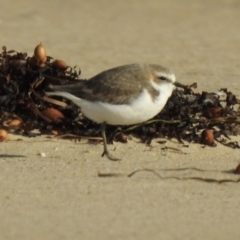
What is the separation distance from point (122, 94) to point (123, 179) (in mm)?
636

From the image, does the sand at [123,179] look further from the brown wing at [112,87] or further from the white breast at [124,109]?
the brown wing at [112,87]

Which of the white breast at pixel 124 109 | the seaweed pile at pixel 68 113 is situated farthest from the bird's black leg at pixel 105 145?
the seaweed pile at pixel 68 113

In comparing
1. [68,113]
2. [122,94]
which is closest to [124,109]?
[122,94]

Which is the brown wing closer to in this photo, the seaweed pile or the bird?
the bird

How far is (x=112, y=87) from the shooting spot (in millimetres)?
6254

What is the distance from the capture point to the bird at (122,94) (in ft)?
20.2

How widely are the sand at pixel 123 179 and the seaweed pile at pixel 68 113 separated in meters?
0.12

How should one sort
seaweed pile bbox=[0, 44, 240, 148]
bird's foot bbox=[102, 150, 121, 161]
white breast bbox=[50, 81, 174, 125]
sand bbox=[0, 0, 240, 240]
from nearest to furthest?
1. sand bbox=[0, 0, 240, 240]
2. white breast bbox=[50, 81, 174, 125]
3. bird's foot bbox=[102, 150, 121, 161]
4. seaweed pile bbox=[0, 44, 240, 148]

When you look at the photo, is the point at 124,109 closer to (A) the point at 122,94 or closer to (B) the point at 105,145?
(A) the point at 122,94

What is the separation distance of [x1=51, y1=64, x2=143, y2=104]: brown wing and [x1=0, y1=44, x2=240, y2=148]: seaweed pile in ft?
2.05

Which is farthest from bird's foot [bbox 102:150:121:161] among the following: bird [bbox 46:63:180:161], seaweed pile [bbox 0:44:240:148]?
seaweed pile [bbox 0:44:240:148]

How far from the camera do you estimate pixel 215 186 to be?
5.85 m

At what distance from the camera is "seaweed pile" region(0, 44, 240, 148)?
22.8ft

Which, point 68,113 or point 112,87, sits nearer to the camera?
point 112,87
